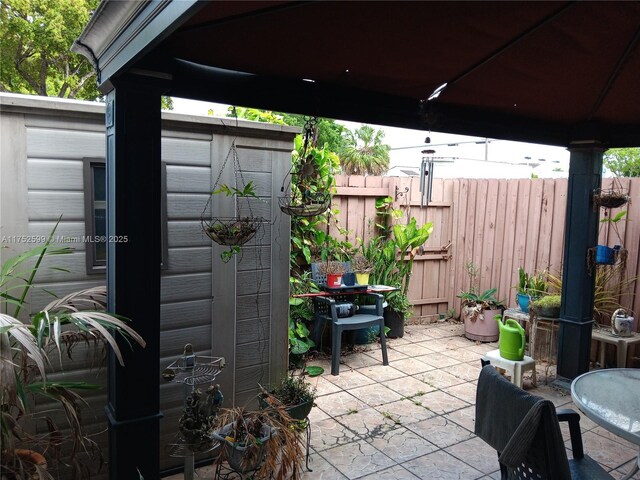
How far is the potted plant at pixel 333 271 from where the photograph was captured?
173 inches

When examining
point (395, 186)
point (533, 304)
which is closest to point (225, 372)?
point (533, 304)

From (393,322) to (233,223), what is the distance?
10.5ft

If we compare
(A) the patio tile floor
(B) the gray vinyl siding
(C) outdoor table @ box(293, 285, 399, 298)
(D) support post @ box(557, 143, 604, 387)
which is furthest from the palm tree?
(B) the gray vinyl siding

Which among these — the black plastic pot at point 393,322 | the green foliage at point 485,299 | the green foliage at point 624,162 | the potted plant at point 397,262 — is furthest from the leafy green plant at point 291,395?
the green foliage at point 624,162

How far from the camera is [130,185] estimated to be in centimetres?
178

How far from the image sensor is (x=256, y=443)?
206 centimetres

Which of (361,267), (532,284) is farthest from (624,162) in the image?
(361,267)

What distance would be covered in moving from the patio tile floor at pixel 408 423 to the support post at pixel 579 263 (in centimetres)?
36

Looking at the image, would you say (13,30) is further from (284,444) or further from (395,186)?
(284,444)

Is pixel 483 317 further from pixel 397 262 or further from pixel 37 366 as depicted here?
pixel 37 366

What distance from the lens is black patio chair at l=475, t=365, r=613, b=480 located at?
4.53 feet

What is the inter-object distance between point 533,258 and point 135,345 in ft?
14.7

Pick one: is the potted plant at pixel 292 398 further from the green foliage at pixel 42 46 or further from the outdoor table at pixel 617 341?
the green foliage at pixel 42 46

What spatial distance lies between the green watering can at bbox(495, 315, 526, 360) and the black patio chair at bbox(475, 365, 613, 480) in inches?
74.2
